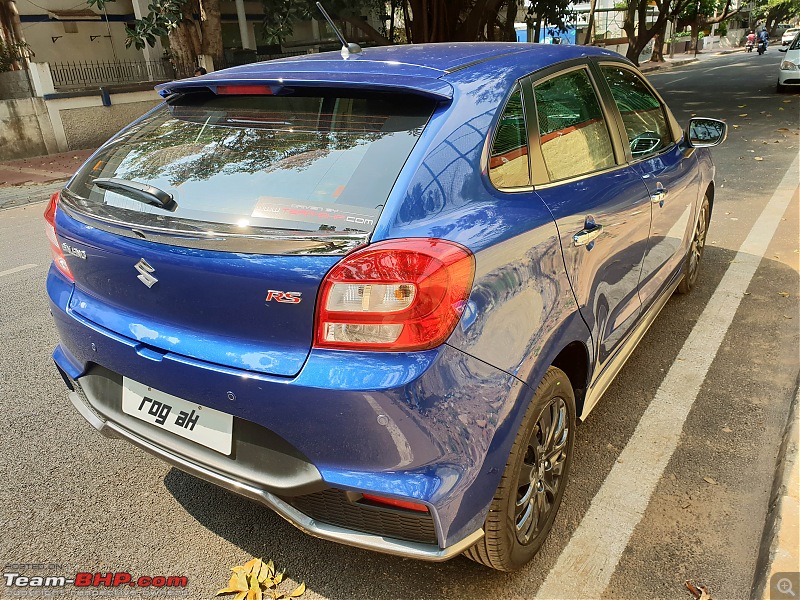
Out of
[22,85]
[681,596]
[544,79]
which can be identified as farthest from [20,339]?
[22,85]

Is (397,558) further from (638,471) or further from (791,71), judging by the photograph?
(791,71)

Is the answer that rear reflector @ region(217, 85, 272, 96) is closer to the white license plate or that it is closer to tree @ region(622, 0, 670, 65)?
the white license plate

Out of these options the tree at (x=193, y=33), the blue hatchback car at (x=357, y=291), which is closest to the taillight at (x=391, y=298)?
the blue hatchback car at (x=357, y=291)

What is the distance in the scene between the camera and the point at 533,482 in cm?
214

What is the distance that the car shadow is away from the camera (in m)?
2.13

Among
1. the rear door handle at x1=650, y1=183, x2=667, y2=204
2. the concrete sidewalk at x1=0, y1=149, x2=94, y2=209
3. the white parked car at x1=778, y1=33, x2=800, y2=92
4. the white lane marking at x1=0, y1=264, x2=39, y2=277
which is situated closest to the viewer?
the rear door handle at x1=650, y1=183, x2=667, y2=204

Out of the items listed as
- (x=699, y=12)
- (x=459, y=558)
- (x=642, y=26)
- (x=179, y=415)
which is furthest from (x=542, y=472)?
(x=699, y=12)

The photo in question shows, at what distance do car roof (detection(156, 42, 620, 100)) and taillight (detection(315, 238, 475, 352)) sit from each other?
613 millimetres

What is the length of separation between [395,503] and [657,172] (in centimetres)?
224

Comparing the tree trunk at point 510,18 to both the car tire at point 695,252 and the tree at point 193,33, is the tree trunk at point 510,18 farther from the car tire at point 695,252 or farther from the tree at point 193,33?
the car tire at point 695,252

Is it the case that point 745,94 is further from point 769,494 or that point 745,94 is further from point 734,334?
point 769,494

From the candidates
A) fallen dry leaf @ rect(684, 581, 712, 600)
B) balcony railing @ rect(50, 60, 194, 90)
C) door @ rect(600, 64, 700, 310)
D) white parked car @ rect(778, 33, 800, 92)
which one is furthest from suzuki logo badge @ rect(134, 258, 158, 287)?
white parked car @ rect(778, 33, 800, 92)

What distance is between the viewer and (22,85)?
13.4 metres

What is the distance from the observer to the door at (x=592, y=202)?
2244 millimetres
